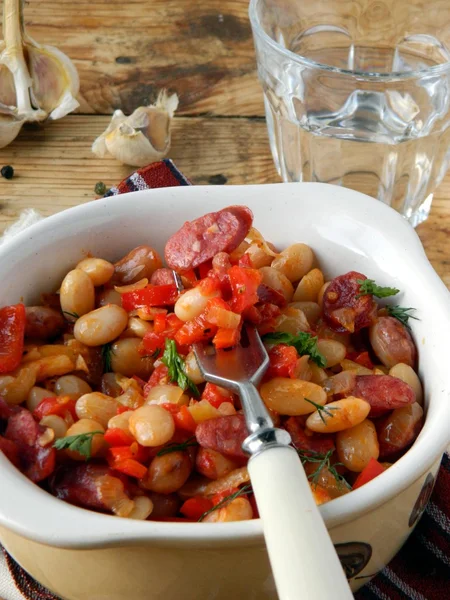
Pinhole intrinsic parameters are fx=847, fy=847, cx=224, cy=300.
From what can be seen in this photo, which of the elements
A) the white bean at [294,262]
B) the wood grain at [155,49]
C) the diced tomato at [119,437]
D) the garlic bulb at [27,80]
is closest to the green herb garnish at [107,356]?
the diced tomato at [119,437]

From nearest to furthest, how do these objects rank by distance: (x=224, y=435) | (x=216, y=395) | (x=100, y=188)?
(x=224, y=435) < (x=216, y=395) < (x=100, y=188)

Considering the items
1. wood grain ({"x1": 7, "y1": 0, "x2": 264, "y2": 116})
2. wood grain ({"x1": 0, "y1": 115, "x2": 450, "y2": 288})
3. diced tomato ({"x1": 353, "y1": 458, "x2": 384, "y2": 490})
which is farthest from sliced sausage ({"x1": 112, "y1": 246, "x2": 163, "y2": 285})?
wood grain ({"x1": 7, "y1": 0, "x2": 264, "y2": 116})

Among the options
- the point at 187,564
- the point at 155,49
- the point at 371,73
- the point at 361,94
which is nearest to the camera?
the point at 187,564

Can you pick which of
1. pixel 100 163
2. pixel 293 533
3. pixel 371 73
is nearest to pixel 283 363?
pixel 293 533

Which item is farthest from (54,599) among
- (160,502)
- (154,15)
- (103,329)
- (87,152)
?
(154,15)

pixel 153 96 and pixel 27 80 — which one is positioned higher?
pixel 27 80

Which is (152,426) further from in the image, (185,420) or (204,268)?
(204,268)
